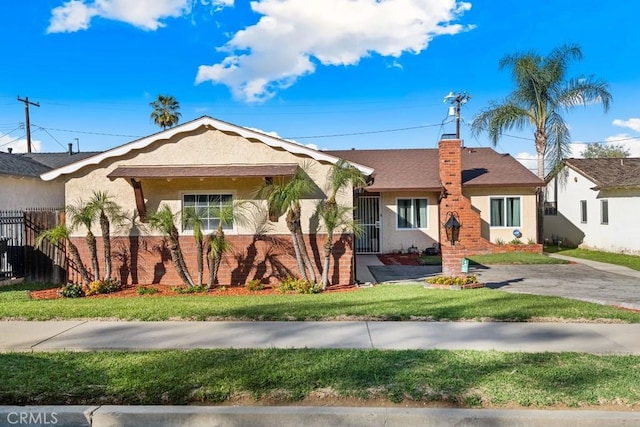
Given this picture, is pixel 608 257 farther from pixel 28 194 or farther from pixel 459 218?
pixel 28 194

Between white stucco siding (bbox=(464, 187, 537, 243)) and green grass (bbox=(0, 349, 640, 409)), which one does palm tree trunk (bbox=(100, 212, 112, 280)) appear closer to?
green grass (bbox=(0, 349, 640, 409))

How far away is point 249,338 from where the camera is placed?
6.10 metres

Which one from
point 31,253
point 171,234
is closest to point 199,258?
point 171,234

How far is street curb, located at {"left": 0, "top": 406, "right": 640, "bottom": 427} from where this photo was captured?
12.3ft

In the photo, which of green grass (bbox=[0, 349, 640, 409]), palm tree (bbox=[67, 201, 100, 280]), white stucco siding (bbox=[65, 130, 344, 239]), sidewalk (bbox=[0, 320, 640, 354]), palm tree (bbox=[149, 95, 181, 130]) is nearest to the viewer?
green grass (bbox=[0, 349, 640, 409])

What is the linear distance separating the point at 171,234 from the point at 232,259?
1.68m

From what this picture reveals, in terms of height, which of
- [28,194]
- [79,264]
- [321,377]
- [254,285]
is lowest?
[321,377]

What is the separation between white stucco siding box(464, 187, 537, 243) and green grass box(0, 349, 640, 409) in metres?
14.6

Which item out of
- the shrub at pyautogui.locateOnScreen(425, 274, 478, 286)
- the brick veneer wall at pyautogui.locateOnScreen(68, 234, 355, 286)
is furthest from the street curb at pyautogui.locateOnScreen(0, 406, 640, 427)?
the brick veneer wall at pyautogui.locateOnScreen(68, 234, 355, 286)

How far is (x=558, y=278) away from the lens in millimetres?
12211

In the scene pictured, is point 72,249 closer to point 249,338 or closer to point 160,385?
point 249,338

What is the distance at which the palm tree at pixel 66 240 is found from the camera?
10.3 m

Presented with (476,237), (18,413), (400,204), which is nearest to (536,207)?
(476,237)

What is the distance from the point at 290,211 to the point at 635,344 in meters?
6.67
